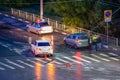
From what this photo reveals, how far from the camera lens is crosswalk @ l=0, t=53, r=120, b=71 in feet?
129

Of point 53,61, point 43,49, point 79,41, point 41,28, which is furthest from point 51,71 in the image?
point 41,28

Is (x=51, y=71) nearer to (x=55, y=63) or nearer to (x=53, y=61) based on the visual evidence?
(x=55, y=63)

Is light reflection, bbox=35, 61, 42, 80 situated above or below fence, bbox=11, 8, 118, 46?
below

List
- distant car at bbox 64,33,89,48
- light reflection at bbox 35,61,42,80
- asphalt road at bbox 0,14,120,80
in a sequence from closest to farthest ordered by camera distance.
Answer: light reflection at bbox 35,61,42,80 → asphalt road at bbox 0,14,120,80 → distant car at bbox 64,33,89,48

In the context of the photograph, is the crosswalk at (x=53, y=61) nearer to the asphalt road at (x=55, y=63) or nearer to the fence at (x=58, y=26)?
the asphalt road at (x=55, y=63)

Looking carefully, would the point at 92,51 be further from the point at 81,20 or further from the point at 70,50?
the point at 81,20

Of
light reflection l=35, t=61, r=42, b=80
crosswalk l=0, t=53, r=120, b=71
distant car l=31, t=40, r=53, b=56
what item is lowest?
light reflection l=35, t=61, r=42, b=80

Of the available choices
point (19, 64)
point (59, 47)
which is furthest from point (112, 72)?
point (59, 47)

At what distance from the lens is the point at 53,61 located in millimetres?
41156

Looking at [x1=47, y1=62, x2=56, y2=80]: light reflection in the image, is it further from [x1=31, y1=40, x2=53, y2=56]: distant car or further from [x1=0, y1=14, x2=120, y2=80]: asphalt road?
[x1=31, y1=40, x2=53, y2=56]: distant car

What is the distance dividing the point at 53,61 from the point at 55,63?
96cm

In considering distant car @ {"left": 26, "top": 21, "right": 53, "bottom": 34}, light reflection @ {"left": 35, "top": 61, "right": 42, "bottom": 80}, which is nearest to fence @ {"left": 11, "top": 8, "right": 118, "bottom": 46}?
distant car @ {"left": 26, "top": 21, "right": 53, "bottom": 34}

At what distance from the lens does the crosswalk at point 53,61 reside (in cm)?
3934

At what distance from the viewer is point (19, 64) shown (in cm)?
3975
